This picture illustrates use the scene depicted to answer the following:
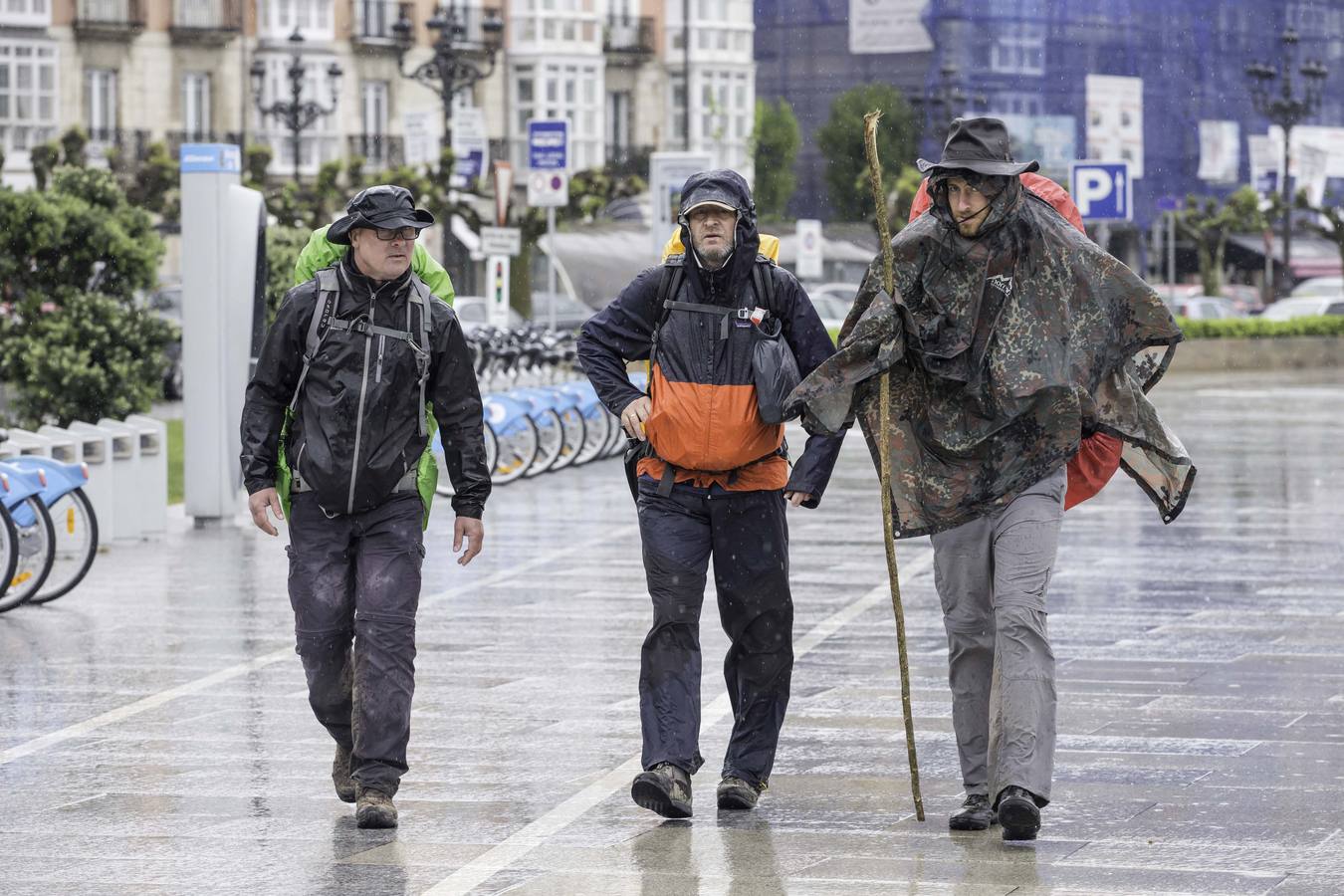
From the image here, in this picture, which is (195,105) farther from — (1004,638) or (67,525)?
(1004,638)

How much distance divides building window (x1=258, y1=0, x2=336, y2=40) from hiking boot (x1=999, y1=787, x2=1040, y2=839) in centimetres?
6023

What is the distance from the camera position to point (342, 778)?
7.04m

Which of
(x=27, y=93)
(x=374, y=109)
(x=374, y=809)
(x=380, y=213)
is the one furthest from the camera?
(x=374, y=109)

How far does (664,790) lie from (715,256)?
4.71 ft

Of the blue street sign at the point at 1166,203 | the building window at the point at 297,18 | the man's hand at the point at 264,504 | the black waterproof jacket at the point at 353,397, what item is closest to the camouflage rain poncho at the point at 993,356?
the black waterproof jacket at the point at 353,397

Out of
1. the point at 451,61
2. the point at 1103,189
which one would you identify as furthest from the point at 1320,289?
the point at 1103,189

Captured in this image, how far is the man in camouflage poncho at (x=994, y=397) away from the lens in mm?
6520

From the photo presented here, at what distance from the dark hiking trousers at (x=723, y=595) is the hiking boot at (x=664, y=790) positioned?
121mm

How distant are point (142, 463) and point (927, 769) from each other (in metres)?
8.63

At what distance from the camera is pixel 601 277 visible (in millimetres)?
49656

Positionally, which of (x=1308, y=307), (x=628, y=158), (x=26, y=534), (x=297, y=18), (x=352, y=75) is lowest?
(x=1308, y=307)

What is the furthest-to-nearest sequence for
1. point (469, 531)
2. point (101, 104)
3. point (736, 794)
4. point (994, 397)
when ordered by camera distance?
point (101, 104)
point (469, 531)
point (736, 794)
point (994, 397)

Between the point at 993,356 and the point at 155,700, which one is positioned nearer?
the point at 993,356

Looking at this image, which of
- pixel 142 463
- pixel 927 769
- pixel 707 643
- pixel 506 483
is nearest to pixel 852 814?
pixel 927 769
